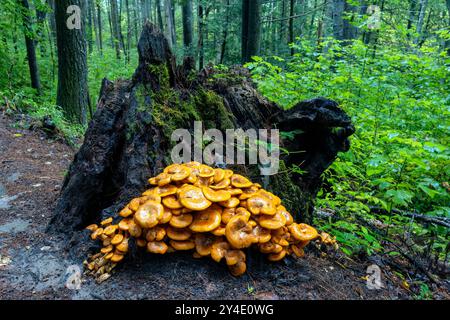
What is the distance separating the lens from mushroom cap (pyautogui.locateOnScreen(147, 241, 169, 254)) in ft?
8.31

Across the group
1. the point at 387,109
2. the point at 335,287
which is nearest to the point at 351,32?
the point at 387,109

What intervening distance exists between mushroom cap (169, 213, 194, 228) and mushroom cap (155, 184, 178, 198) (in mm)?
228

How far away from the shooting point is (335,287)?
2.75 metres

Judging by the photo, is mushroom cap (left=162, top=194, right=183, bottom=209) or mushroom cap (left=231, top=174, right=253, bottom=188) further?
mushroom cap (left=231, top=174, right=253, bottom=188)

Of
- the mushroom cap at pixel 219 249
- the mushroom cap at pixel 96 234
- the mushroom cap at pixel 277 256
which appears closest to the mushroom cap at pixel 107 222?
the mushroom cap at pixel 96 234

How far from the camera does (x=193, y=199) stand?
2.54 metres

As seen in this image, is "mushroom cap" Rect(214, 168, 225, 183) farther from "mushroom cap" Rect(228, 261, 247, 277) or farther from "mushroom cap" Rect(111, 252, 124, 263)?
"mushroom cap" Rect(111, 252, 124, 263)

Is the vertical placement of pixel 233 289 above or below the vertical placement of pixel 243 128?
below

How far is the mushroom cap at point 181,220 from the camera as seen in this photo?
2.51m

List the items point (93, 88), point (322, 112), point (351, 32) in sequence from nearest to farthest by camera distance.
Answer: point (322, 112) → point (351, 32) → point (93, 88)

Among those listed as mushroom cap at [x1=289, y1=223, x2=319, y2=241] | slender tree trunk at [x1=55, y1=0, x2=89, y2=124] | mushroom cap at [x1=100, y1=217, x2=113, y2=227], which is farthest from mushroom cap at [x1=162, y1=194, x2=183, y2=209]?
slender tree trunk at [x1=55, y1=0, x2=89, y2=124]

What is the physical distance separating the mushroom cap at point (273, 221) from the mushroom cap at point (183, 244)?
2.16 feet

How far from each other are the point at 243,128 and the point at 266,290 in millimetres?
2240
